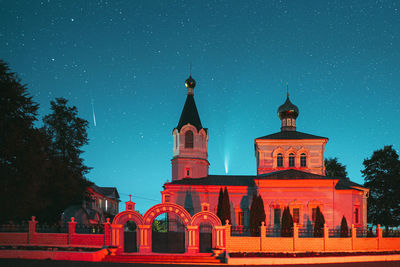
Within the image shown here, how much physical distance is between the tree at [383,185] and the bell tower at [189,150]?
1716 cm

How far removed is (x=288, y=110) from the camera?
36875 mm

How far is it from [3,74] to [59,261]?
1202cm

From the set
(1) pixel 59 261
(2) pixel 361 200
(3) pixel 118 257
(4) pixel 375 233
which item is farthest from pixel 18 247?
(2) pixel 361 200

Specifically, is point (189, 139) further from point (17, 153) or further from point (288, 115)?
point (17, 153)

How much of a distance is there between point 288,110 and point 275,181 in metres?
9.19

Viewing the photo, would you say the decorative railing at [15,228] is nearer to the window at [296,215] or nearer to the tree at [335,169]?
the window at [296,215]

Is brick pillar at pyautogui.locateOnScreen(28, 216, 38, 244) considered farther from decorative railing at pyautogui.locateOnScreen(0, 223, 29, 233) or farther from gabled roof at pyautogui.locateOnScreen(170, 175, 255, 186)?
gabled roof at pyautogui.locateOnScreen(170, 175, 255, 186)

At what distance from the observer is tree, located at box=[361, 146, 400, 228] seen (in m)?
37.8

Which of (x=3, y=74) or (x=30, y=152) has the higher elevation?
(x=3, y=74)

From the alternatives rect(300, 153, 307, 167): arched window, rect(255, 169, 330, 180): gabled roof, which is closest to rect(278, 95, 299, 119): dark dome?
rect(300, 153, 307, 167): arched window

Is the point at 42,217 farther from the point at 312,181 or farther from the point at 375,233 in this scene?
the point at 375,233

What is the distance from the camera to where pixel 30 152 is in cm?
2259

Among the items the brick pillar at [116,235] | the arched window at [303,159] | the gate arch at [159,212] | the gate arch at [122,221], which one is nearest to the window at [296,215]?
the arched window at [303,159]

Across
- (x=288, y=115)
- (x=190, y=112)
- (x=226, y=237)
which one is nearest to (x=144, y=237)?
(x=226, y=237)
